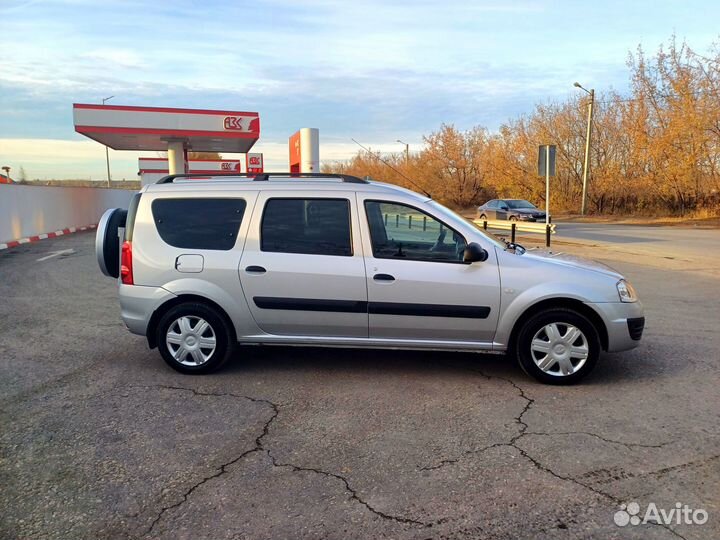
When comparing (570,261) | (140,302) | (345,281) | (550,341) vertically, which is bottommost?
(550,341)

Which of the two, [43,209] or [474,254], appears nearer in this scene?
[474,254]

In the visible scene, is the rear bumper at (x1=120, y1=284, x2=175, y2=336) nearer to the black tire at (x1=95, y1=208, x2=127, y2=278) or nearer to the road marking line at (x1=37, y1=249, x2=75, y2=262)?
the black tire at (x1=95, y1=208, x2=127, y2=278)

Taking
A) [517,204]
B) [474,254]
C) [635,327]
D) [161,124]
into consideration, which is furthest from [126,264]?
[517,204]

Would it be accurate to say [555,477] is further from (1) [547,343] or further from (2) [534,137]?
(2) [534,137]

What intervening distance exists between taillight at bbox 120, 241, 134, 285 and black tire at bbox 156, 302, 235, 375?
0.48m

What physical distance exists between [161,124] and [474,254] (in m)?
21.7

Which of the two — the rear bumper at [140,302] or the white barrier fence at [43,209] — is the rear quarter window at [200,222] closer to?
the rear bumper at [140,302]

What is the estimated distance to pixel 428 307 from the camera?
490 cm

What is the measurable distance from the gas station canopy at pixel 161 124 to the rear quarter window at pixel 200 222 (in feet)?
65.4

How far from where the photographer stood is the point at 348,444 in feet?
12.5

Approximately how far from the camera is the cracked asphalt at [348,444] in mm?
2953

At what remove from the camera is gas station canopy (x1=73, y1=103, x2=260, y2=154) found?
22.7 meters

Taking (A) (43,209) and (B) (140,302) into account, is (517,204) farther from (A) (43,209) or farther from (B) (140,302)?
(B) (140,302)

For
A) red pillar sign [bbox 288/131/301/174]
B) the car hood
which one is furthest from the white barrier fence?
the car hood
